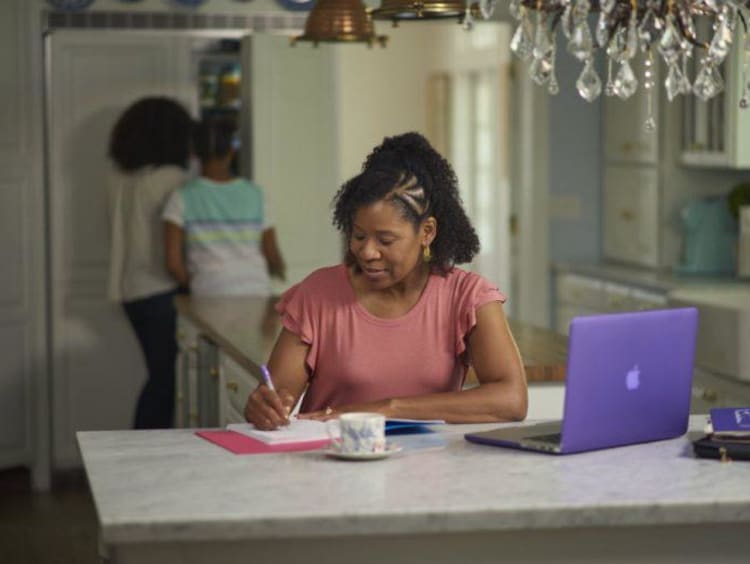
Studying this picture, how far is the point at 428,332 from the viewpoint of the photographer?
3.08 meters

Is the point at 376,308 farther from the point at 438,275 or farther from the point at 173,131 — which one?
the point at 173,131

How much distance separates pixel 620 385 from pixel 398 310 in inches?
25.1

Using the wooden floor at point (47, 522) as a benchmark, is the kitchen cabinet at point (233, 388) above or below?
above

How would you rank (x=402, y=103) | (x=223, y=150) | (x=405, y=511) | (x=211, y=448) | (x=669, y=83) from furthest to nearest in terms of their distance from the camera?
(x=402, y=103), (x=223, y=150), (x=669, y=83), (x=211, y=448), (x=405, y=511)

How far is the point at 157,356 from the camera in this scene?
5.93m

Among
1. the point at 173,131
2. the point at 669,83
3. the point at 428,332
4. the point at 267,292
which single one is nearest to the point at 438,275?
the point at 428,332

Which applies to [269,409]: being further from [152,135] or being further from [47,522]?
[152,135]

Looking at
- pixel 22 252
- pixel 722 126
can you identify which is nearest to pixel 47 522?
pixel 22 252

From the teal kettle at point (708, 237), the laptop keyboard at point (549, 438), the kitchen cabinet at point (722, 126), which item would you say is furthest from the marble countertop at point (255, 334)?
the teal kettle at point (708, 237)

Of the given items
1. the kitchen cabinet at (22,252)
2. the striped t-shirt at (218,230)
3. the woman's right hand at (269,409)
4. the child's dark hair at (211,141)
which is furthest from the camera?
the kitchen cabinet at (22,252)

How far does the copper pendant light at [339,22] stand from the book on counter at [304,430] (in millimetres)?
1731

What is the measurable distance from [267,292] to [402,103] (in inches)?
170

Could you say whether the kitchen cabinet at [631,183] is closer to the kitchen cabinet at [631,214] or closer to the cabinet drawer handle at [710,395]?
the kitchen cabinet at [631,214]

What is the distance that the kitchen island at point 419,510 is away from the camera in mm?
2127
